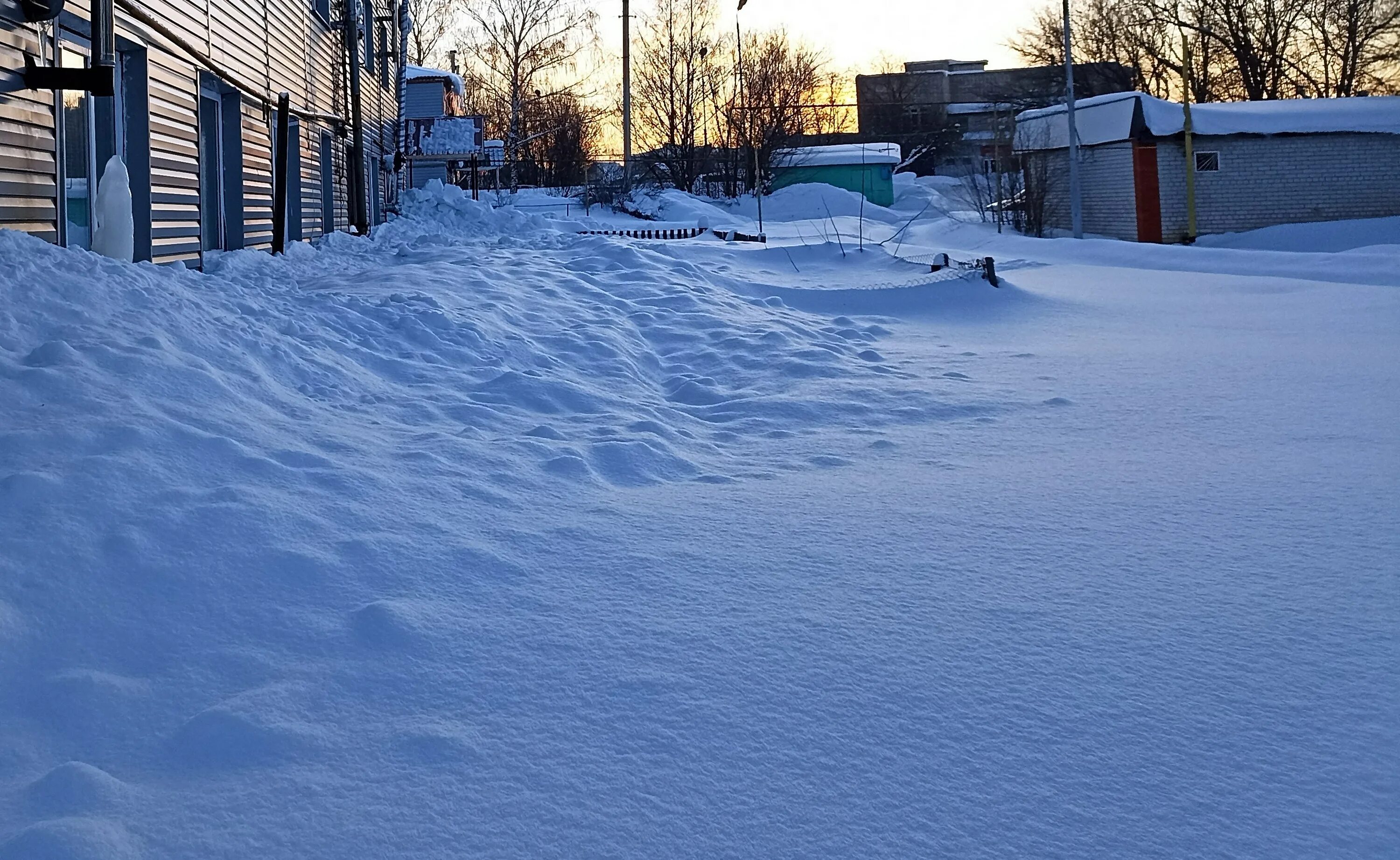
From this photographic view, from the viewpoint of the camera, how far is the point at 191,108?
9.84 meters

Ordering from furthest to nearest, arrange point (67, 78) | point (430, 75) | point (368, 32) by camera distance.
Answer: point (430, 75) → point (368, 32) → point (67, 78)

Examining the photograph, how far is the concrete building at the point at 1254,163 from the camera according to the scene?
23.4 meters

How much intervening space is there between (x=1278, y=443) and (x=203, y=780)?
4.36 metres

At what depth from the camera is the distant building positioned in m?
41.2

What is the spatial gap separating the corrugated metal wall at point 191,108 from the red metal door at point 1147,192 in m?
14.9

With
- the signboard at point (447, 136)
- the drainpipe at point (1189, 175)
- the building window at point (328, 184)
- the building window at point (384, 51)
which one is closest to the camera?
the building window at point (328, 184)

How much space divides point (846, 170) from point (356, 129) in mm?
25707

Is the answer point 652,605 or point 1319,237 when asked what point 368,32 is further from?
point 652,605

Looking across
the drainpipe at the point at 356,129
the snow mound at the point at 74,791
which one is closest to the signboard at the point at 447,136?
the drainpipe at the point at 356,129

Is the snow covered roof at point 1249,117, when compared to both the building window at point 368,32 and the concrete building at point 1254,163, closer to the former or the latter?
the concrete building at point 1254,163

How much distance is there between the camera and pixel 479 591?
3.14m

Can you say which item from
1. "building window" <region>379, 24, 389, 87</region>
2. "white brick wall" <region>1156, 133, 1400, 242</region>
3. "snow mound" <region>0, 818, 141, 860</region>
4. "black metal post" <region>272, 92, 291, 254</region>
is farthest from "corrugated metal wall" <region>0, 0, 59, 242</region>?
"white brick wall" <region>1156, 133, 1400, 242</region>

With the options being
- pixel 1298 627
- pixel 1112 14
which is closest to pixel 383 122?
pixel 1298 627

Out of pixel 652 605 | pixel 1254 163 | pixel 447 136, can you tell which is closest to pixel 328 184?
pixel 447 136
